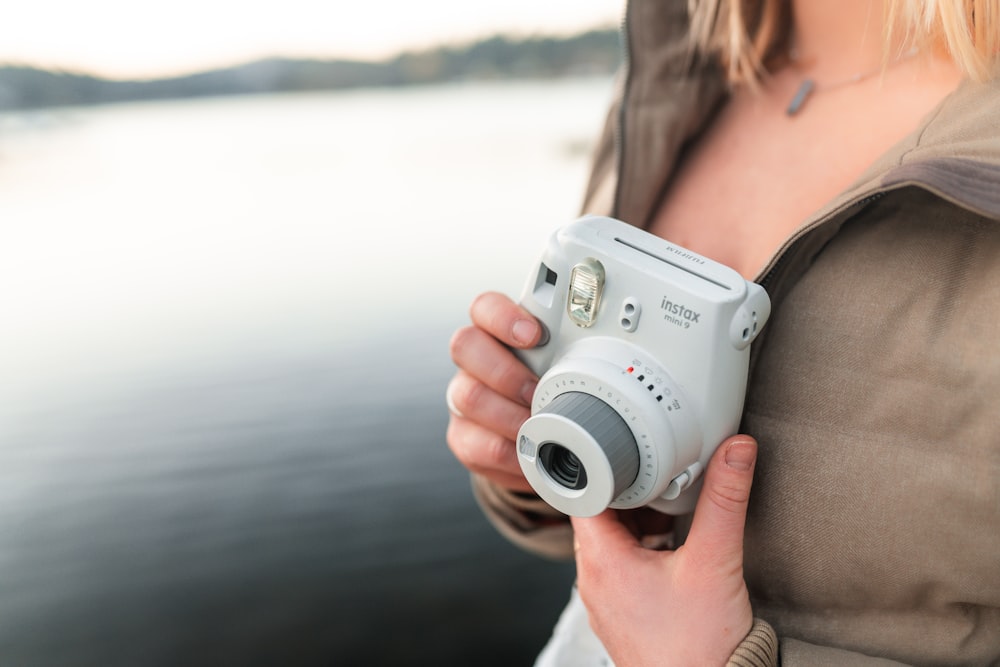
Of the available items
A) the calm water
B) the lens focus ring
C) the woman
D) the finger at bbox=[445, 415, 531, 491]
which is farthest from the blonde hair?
the calm water

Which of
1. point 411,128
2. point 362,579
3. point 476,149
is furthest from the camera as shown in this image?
point 411,128

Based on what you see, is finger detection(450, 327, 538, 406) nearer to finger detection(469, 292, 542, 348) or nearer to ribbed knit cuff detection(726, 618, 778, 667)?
finger detection(469, 292, 542, 348)

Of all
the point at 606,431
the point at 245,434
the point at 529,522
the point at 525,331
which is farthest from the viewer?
the point at 245,434

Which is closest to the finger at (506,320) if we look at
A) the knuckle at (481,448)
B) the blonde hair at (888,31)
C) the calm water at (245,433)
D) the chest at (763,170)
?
the knuckle at (481,448)

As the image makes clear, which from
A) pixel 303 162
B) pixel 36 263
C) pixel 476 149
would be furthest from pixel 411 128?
pixel 36 263

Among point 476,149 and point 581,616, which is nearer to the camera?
point 581,616

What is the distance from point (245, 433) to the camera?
2.37 metres

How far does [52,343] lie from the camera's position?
2711 mm

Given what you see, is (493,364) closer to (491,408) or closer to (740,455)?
(491,408)

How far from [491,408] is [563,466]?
0.14 meters

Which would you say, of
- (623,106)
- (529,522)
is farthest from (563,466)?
(623,106)

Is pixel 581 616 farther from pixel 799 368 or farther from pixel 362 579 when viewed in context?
pixel 362 579

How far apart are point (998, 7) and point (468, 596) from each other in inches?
73.9

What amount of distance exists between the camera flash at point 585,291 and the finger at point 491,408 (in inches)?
5.0
